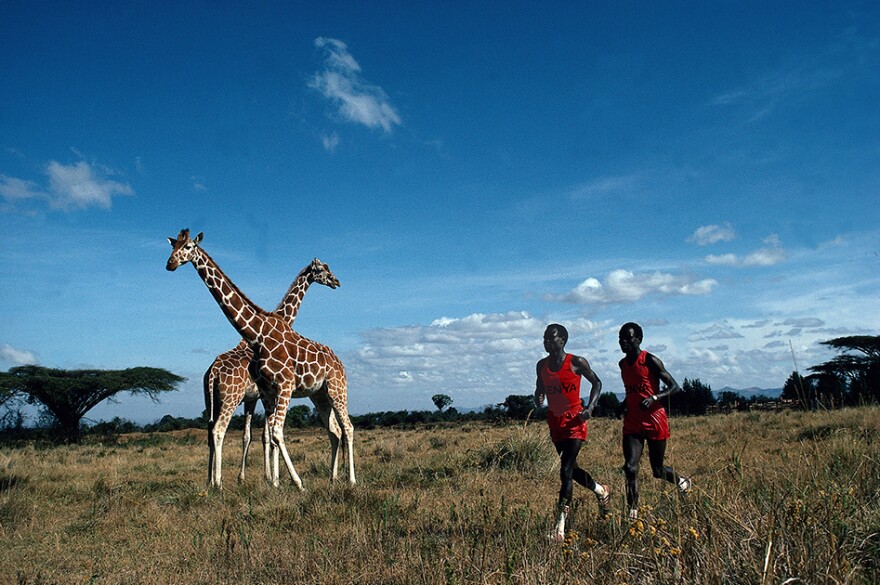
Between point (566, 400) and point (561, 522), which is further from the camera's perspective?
point (566, 400)

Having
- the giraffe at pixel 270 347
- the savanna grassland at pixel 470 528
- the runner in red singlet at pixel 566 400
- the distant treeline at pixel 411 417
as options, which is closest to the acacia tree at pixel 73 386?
the distant treeline at pixel 411 417

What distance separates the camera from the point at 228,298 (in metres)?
9.69

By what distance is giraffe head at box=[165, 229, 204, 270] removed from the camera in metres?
8.89

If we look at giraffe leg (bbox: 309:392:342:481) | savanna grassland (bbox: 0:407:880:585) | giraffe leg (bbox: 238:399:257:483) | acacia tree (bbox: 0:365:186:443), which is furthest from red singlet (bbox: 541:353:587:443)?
acacia tree (bbox: 0:365:186:443)

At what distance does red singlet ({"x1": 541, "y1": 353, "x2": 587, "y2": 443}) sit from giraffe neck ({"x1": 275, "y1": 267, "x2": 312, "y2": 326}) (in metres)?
6.92

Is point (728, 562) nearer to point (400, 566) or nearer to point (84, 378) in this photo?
point (400, 566)

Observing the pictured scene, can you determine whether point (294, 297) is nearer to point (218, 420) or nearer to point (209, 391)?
point (209, 391)

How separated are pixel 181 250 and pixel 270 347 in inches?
75.9

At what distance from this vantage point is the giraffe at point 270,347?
927 cm

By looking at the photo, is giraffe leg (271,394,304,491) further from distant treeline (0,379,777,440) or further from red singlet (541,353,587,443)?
distant treeline (0,379,777,440)

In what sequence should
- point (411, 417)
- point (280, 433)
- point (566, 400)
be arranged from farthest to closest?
point (411, 417), point (280, 433), point (566, 400)

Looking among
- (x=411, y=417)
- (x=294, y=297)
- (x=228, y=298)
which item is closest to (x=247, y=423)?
(x=294, y=297)

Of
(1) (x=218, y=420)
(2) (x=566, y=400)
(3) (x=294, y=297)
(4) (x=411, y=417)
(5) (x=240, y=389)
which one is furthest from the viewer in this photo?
(4) (x=411, y=417)

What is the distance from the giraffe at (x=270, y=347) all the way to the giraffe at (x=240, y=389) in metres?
0.38
